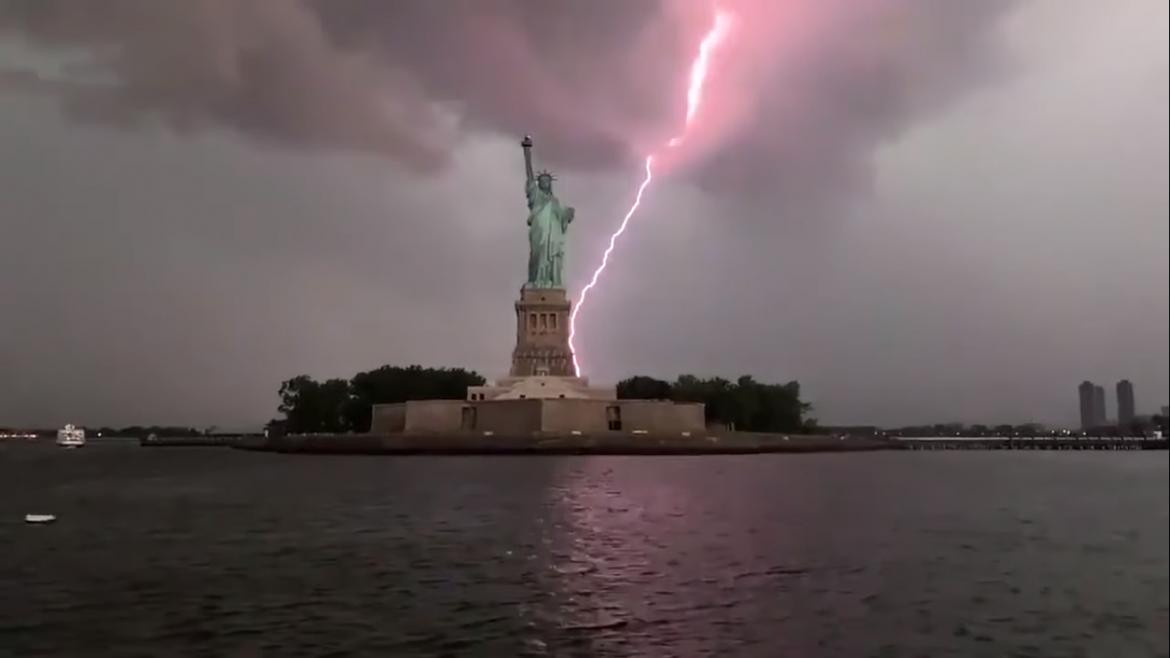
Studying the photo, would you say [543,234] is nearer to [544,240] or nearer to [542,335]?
[544,240]

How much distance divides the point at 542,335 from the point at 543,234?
758cm

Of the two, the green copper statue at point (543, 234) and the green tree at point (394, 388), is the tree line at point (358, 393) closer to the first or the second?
the green tree at point (394, 388)

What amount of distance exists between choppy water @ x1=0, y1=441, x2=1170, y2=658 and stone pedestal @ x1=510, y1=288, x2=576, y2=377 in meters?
34.8

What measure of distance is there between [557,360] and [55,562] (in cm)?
4841

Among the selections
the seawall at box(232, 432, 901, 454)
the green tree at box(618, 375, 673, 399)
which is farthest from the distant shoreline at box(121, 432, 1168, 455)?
the green tree at box(618, 375, 673, 399)

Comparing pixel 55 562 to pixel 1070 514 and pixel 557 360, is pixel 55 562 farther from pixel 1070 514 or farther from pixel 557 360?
pixel 557 360

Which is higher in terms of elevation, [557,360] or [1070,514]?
[557,360]

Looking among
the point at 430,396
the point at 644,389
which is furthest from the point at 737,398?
the point at 430,396

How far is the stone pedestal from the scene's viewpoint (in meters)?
63.3

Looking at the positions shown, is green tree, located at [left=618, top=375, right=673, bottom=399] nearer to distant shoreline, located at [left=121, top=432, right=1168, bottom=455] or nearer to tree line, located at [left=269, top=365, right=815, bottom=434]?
tree line, located at [left=269, top=365, right=815, bottom=434]

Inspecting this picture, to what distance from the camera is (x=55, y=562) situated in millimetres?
15602

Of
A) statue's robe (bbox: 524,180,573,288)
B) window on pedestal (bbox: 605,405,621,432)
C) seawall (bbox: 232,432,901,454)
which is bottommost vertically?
seawall (bbox: 232,432,901,454)

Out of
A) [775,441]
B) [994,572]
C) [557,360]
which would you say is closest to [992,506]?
[994,572]

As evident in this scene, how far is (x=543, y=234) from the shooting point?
66625mm
